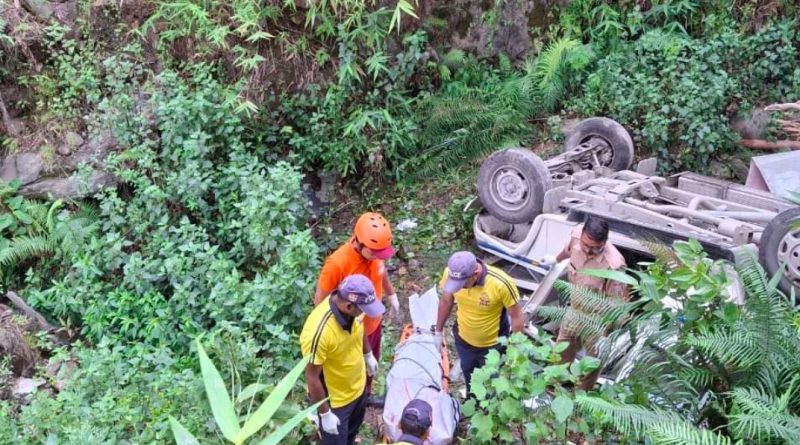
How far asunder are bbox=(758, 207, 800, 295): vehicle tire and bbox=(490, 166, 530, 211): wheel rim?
80.0 inches

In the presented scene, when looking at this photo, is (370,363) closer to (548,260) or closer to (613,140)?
(548,260)

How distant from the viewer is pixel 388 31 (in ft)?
24.9

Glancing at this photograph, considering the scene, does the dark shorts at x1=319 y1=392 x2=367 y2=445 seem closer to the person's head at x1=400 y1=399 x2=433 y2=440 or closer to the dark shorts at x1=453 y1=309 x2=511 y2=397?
the person's head at x1=400 y1=399 x2=433 y2=440

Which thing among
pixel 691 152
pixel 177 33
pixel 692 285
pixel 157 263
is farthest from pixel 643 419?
pixel 177 33

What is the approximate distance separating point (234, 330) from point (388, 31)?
13.9 ft

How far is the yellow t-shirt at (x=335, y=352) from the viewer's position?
3912mm

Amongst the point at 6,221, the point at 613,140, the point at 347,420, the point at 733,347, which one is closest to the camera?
the point at 733,347

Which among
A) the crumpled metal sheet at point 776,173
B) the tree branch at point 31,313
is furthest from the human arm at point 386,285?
the crumpled metal sheet at point 776,173

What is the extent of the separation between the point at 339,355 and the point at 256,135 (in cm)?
407

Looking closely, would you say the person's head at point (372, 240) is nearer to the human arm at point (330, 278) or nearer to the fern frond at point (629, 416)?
the human arm at point (330, 278)

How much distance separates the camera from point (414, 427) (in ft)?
11.9

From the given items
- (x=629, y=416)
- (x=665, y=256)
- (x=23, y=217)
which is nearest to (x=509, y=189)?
(x=665, y=256)

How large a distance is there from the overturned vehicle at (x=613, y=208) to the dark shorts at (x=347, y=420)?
2029 millimetres

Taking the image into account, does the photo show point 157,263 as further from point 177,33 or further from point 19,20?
point 19,20
